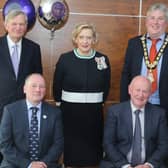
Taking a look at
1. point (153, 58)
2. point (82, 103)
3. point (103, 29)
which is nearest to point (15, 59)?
point (82, 103)

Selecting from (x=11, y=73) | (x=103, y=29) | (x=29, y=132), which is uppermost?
(x=103, y=29)

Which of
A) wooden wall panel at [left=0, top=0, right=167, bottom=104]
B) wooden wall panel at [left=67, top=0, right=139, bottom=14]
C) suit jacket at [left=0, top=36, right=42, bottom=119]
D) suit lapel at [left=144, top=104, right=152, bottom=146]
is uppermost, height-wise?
wooden wall panel at [left=67, top=0, right=139, bottom=14]

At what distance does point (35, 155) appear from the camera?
3264 mm

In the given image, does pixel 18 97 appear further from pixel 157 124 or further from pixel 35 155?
pixel 157 124

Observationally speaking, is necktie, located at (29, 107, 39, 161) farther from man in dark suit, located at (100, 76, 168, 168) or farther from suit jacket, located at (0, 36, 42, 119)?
man in dark suit, located at (100, 76, 168, 168)

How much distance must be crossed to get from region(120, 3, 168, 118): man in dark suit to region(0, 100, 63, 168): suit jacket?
0.76 m

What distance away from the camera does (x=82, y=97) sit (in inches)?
144

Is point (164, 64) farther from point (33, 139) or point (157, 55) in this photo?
point (33, 139)

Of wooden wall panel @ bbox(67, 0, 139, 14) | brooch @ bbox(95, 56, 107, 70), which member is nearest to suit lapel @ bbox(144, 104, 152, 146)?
brooch @ bbox(95, 56, 107, 70)

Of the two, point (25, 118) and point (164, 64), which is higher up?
point (164, 64)

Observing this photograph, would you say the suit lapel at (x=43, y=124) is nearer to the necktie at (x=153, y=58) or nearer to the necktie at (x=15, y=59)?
the necktie at (x=15, y=59)

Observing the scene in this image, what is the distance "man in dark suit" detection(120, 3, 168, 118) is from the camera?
3.52m

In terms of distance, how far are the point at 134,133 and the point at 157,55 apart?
2.13 ft

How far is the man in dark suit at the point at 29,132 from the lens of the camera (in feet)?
10.5
